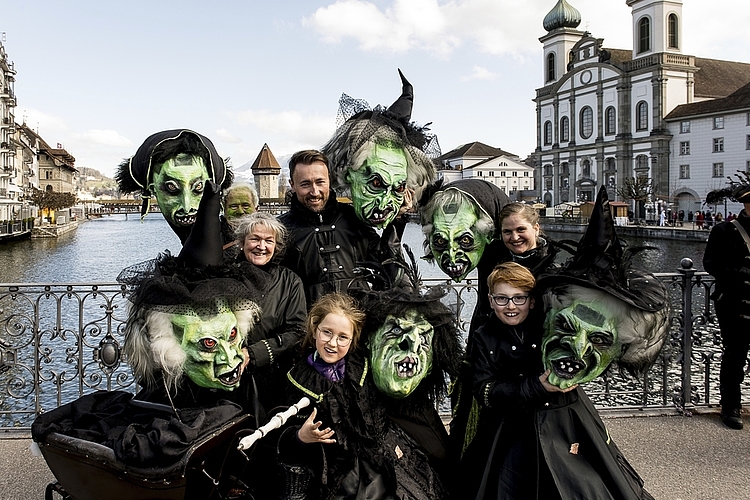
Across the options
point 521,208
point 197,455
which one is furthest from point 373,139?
point 197,455

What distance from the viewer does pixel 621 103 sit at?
51.5 m

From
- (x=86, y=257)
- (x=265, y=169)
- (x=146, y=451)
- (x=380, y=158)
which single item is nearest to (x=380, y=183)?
(x=380, y=158)

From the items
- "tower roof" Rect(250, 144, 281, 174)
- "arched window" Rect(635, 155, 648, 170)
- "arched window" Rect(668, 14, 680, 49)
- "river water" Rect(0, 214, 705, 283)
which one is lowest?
"river water" Rect(0, 214, 705, 283)

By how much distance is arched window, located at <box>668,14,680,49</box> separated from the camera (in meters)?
48.5

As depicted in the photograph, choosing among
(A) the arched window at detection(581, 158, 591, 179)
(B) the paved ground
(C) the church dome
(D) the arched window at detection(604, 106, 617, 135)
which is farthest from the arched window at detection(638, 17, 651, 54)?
(B) the paved ground

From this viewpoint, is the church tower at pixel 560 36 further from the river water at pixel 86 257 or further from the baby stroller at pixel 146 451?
the baby stroller at pixel 146 451

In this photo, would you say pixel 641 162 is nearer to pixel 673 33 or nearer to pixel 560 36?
pixel 673 33

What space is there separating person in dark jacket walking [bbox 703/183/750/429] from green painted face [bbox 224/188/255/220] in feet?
10.8

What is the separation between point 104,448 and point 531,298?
6.05 feet

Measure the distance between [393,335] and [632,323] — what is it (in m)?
0.99

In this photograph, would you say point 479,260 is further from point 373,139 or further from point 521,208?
point 373,139

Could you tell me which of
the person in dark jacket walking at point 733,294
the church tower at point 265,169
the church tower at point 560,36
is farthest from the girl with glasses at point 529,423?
the church tower at point 560,36

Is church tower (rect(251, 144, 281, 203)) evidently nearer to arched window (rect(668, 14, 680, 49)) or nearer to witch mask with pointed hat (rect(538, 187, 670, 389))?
arched window (rect(668, 14, 680, 49))

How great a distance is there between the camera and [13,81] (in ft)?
172
